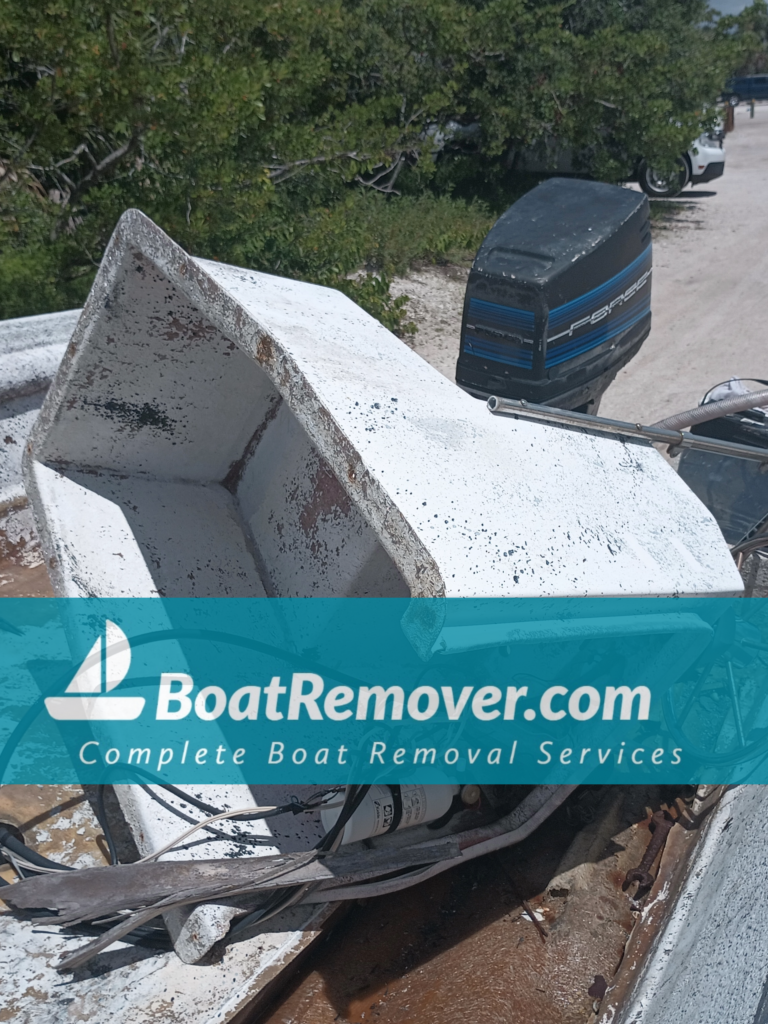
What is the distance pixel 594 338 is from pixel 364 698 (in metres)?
1.98

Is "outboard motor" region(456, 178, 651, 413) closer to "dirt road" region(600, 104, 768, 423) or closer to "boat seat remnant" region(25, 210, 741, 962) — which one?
"boat seat remnant" region(25, 210, 741, 962)

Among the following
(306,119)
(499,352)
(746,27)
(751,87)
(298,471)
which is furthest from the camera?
(751,87)

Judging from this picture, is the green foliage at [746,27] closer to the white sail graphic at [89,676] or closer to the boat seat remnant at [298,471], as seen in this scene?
the boat seat remnant at [298,471]

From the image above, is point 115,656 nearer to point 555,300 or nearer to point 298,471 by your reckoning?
point 298,471

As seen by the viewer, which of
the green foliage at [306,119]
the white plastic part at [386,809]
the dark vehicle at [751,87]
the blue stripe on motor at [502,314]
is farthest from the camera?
the dark vehicle at [751,87]

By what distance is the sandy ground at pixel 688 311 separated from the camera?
5.39 metres

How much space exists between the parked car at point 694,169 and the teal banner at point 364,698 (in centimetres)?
898

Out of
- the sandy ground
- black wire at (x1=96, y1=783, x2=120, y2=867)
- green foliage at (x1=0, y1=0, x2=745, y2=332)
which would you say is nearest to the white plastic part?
black wire at (x1=96, y1=783, x2=120, y2=867)

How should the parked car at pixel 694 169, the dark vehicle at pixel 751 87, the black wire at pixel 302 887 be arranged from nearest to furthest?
the black wire at pixel 302 887 → the parked car at pixel 694 169 → the dark vehicle at pixel 751 87

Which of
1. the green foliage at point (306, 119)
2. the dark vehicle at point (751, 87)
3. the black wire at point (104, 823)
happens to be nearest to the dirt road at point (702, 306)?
the green foliage at point (306, 119)

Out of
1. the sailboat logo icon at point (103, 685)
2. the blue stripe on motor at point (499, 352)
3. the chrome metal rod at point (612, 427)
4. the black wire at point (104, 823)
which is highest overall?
the chrome metal rod at point (612, 427)

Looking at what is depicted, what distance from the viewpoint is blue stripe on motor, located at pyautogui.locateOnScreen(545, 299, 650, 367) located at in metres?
3.25

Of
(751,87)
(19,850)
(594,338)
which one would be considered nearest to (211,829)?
(19,850)

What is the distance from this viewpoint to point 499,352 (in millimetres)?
3318
